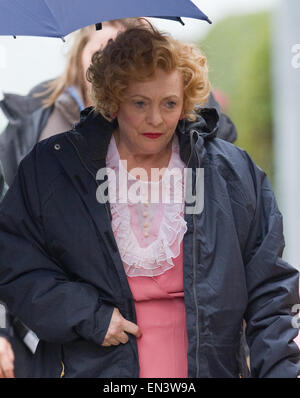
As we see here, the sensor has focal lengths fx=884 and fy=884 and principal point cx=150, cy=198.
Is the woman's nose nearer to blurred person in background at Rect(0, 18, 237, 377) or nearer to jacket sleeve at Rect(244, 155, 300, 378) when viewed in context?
jacket sleeve at Rect(244, 155, 300, 378)

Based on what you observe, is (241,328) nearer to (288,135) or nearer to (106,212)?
(106,212)

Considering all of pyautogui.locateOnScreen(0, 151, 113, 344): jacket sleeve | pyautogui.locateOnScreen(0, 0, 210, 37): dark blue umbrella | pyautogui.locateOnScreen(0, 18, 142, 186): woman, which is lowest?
pyautogui.locateOnScreen(0, 151, 113, 344): jacket sleeve

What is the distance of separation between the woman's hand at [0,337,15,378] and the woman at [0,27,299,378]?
494 millimetres

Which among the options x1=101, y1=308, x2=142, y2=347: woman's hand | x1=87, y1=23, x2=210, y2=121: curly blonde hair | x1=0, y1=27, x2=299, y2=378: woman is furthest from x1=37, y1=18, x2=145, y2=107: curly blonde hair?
x1=101, y1=308, x2=142, y2=347: woman's hand

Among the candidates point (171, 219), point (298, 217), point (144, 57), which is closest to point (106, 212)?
point (171, 219)

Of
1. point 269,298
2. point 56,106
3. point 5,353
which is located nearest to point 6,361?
point 5,353

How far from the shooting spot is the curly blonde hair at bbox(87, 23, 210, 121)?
123 inches

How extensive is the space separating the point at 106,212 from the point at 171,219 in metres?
0.24

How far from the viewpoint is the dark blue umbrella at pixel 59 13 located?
9.81 ft

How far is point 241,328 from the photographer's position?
3197 mm

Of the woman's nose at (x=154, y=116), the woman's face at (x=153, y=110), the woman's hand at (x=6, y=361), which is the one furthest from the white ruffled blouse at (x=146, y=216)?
the woman's hand at (x=6, y=361)

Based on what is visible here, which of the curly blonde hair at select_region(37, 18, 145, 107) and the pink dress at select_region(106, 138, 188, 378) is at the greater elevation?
the curly blonde hair at select_region(37, 18, 145, 107)

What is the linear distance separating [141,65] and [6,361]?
4.52ft
